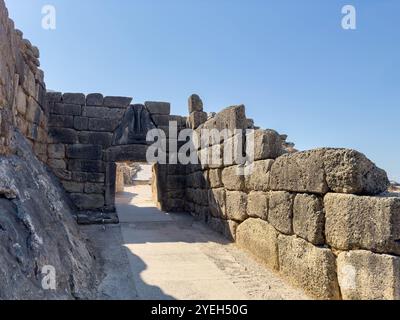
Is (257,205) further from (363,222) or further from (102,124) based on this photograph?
(102,124)

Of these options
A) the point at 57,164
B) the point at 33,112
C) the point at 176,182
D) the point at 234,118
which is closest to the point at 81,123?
the point at 57,164

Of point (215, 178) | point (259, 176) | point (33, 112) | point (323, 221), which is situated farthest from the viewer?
point (215, 178)

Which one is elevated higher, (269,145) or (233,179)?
(269,145)

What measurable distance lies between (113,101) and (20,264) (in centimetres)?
717

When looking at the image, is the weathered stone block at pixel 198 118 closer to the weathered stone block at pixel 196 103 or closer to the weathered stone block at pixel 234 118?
the weathered stone block at pixel 196 103

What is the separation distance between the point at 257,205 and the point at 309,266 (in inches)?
63.3

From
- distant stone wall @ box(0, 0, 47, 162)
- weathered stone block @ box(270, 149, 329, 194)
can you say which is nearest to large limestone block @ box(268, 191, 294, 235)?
weathered stone block @ box(270, 149, 329, 194)

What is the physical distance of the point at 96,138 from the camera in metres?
9.16

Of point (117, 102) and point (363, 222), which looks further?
point (117, 102)

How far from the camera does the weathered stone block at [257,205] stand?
495 centimetres

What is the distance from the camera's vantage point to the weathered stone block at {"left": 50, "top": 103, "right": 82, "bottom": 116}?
8914 millimetres
